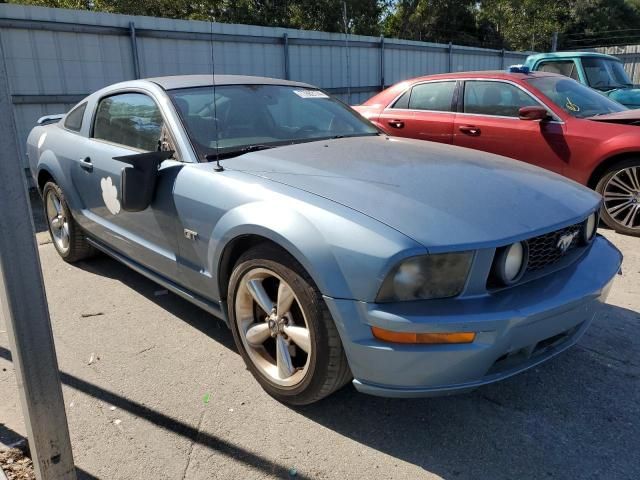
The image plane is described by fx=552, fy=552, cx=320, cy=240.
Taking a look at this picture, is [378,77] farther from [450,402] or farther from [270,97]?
[450,402]

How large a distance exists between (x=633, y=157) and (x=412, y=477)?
4.30m

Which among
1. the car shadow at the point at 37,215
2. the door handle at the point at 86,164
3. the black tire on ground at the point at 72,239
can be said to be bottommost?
the car shadow at the point at 37,215

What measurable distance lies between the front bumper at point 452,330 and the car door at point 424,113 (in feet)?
14.0

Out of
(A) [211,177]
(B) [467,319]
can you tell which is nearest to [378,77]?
(A) [211,177]

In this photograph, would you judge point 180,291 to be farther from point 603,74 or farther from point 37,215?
point 603,74

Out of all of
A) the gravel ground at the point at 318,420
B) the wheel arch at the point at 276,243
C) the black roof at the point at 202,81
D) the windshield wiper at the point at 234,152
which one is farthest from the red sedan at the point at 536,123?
the wheel arch at the point at 276,243

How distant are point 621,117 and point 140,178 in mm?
4790

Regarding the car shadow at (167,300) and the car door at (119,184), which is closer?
the car door at (119,184)

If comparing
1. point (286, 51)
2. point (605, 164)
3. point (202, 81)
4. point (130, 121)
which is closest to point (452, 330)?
point (202, 81)

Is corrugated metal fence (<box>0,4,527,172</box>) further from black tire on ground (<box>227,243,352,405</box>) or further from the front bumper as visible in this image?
the front bumper

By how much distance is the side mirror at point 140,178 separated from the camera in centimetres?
300

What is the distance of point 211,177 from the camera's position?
2.84m

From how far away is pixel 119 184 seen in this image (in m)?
3.53

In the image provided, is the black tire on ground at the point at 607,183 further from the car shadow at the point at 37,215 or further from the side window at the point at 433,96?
the car shadow at the point at 37,215
